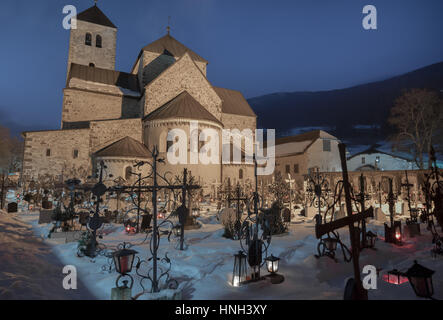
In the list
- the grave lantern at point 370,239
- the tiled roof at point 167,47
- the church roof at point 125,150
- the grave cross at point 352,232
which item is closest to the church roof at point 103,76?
the tiled roof at point 167,47

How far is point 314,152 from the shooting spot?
32156 mm

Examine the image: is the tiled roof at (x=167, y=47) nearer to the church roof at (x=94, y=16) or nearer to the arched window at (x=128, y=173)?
the church roof at (x=94, y=16)

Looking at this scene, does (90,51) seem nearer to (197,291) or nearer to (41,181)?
(41,181)

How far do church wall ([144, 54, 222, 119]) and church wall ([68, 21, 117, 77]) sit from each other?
48.3 feet

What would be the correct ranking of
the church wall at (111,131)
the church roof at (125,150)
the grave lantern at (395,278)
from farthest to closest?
the church wall at (111,131) < the church roof at (125,150) < the grave lantern at (395,278)

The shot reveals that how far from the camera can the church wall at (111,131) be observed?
21531 mm

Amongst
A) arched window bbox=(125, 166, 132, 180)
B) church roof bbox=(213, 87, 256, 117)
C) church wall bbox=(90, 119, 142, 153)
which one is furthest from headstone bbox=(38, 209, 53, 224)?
church roof bbox=(213, 87, 256, 117)

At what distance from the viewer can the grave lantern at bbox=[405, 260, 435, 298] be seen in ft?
10.2

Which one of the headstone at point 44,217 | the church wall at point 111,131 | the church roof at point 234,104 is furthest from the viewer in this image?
the church roof at point 234,104

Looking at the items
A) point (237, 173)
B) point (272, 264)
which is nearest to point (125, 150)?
point (237, 173)

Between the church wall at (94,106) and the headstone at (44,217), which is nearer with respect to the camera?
the headstone at (44,217)

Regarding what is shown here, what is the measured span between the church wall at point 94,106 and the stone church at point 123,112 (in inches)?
3.7
